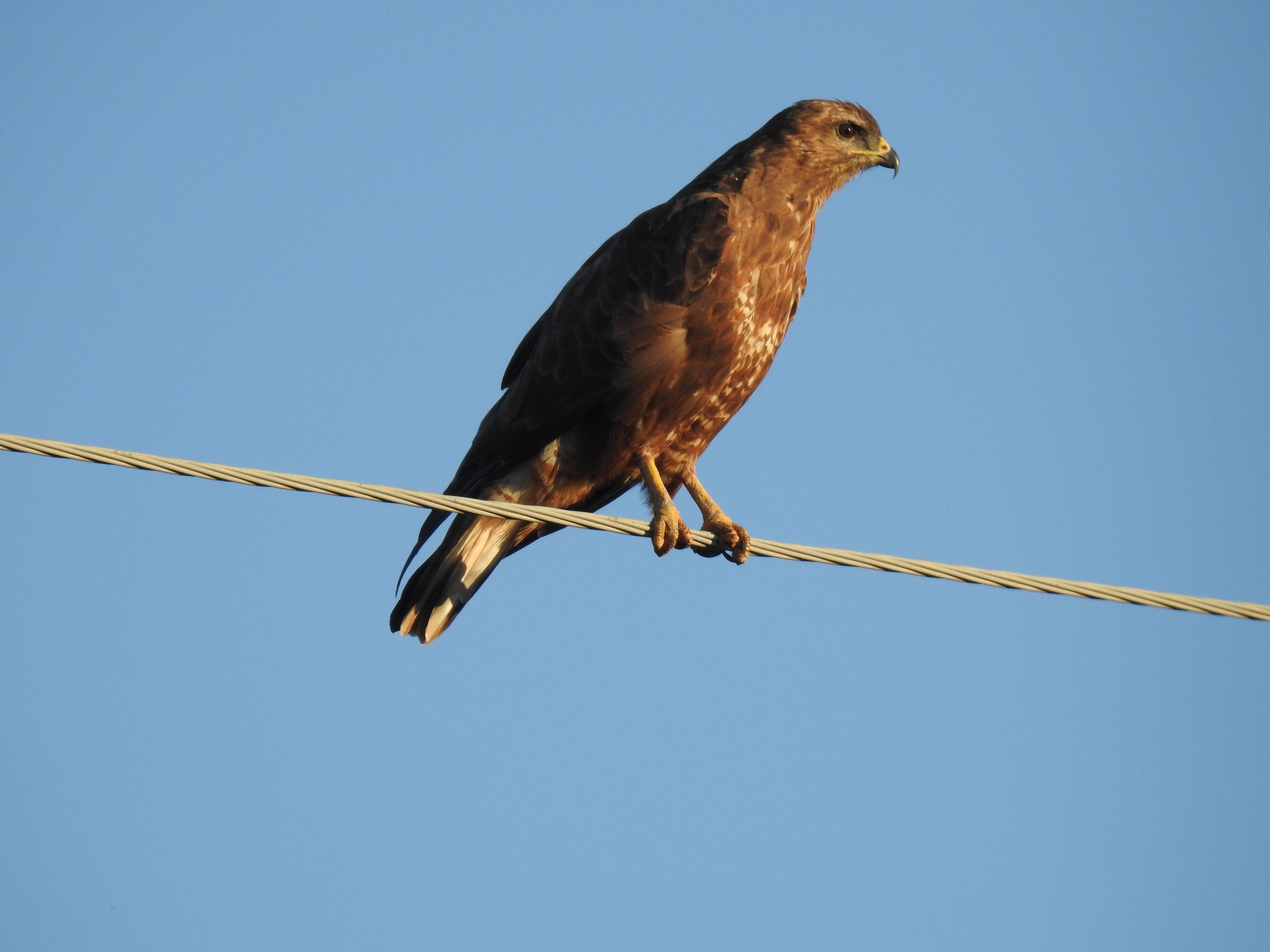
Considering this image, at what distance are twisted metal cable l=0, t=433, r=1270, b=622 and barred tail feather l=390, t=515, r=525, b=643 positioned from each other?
1.88m

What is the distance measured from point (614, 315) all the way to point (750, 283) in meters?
0.59

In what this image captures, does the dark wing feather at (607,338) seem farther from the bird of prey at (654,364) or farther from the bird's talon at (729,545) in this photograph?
the bird's talon at (729,545)

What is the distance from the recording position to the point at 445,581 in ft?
19.2

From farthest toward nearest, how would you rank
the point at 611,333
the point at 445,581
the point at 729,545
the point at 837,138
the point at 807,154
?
1. the point at 837,138
2. the point at 807,154
3. the point at 445,581
4. the point at 611,333
5. the point at 729,545

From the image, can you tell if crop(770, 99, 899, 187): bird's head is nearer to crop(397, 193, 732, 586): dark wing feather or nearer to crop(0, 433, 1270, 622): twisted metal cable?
crop(397, 193, 732, 586): dark wing feather

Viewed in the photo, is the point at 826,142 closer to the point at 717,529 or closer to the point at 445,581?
the point at 717,529

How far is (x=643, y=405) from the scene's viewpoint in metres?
5.42

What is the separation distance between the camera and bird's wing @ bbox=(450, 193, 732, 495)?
5395 millimetres

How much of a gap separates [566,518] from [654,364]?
5.35 feet

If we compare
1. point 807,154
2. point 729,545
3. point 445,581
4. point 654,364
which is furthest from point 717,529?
point 807,154

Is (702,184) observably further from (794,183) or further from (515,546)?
(515,546)

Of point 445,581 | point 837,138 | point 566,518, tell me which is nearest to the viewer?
point 566,518

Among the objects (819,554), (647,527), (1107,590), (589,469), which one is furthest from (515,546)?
(1107,590)

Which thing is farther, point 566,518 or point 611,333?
point 611,333
